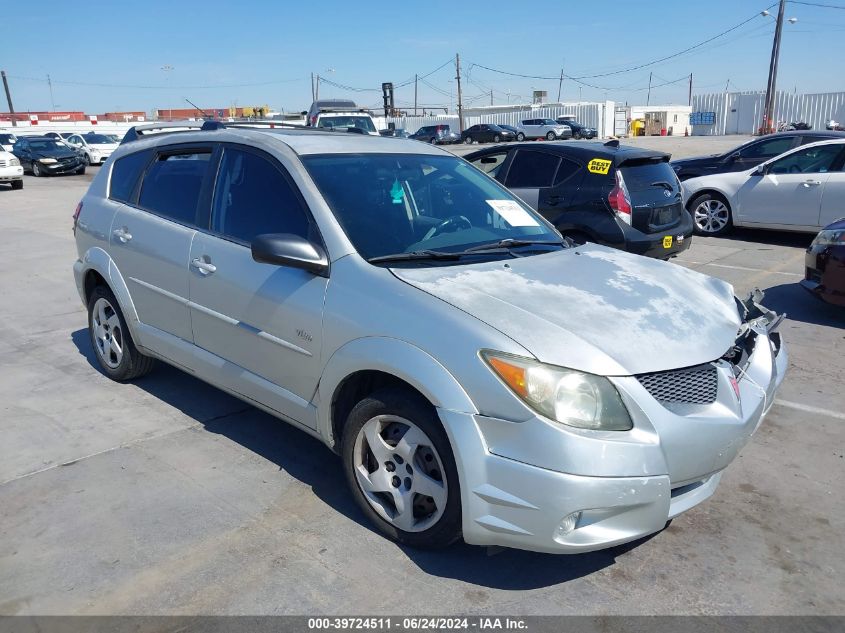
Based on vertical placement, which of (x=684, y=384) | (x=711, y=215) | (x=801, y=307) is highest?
(x=684, y=384)

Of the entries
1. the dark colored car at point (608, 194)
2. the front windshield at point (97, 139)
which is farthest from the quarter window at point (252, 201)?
the front windshield at point (97, 139)

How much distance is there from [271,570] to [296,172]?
1961mm

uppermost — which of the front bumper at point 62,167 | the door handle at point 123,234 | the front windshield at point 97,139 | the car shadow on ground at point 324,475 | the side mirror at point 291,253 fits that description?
the side mirror at point 291,253

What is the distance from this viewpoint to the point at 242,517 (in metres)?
3.51

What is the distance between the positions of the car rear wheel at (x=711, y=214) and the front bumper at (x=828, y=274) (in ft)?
15.7

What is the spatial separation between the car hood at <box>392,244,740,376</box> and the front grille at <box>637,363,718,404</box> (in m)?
0.04

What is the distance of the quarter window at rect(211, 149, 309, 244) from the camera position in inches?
149

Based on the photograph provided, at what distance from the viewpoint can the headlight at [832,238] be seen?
6.53 metres

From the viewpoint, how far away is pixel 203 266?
13.4 ft

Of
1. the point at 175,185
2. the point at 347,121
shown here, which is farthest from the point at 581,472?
the point at 347,121

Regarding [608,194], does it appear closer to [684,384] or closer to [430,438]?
A: [684,384]

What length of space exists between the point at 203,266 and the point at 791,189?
30.3ft

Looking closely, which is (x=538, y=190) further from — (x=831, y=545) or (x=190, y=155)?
(x=831, y=545)

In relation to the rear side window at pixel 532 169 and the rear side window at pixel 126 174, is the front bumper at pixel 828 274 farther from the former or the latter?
the rear side window at pixel 126 174
